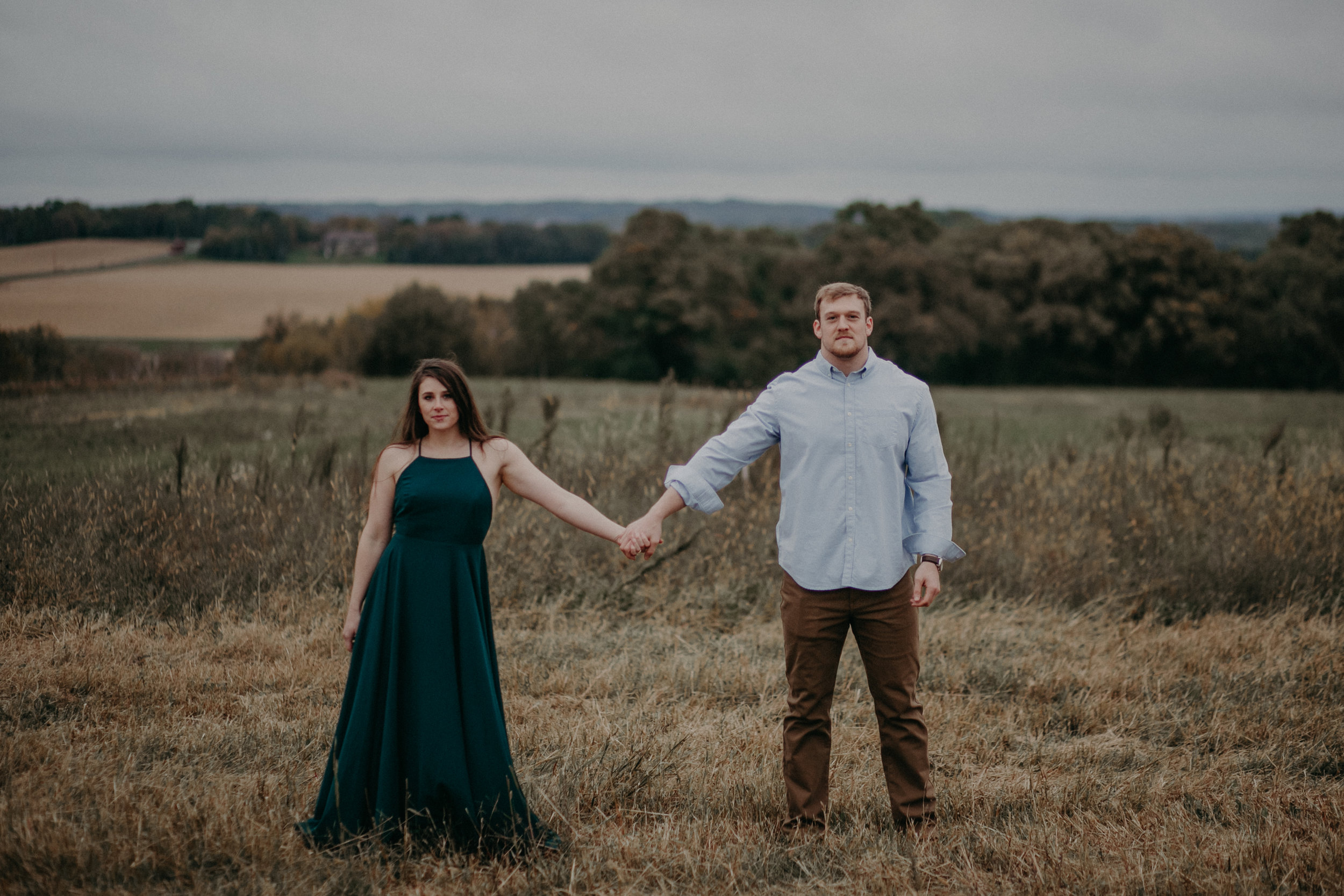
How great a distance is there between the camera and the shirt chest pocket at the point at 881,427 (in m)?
3.38

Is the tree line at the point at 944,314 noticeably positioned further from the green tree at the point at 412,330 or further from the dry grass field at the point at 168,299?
the dry grass field at the point at 168,299

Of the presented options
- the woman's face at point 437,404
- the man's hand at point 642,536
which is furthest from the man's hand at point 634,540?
the woman's face at point 437,404

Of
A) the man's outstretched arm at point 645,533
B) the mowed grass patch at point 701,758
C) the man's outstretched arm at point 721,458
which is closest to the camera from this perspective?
the mowed grass patch at point 701,758

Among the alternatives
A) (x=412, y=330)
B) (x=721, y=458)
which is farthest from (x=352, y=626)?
(x=412, y=330)

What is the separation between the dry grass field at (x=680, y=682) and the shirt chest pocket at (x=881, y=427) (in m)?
1.56

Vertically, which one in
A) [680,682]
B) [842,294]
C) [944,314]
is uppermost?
[944,314]

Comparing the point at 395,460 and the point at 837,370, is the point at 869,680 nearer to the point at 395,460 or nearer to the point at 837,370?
the point at 837,370

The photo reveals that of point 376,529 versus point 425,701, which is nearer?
point 425,701

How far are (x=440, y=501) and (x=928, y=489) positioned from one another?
183cm

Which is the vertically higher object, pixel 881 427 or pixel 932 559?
pixel 881 427

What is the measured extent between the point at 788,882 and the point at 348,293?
30412mm

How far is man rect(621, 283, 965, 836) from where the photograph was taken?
338cm

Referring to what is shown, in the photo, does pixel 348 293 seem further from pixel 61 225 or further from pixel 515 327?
pixel 61 225

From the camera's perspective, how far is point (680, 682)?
527 centimetres
